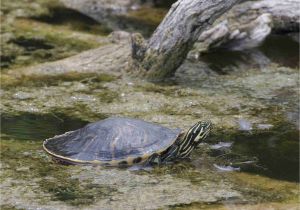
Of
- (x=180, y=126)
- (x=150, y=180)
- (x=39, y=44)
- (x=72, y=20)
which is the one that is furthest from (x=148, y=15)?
(x=150, y=180)

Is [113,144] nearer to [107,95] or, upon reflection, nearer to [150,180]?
[150,180]

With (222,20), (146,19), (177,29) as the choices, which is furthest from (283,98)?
(146,19)

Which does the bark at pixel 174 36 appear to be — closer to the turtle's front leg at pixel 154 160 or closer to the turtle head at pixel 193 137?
the turtle head at pixel 193 137

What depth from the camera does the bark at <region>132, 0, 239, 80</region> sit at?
5.90 m

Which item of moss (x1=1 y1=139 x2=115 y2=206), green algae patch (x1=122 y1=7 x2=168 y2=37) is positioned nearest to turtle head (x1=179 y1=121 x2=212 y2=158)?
moss (x1=1 y1=139 x2=115 y2=206)

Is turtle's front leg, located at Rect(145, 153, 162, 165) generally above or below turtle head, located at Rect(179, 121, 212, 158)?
below

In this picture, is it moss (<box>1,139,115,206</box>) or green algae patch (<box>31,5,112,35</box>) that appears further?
green algae patch (<box>31,5,112,35</box>)

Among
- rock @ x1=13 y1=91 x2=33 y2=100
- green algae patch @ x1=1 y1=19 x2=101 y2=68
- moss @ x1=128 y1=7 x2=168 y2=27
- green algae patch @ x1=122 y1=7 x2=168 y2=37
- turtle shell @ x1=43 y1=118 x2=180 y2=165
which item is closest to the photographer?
turtle shell @ x1=43 y1=118 x2=180 y2=165

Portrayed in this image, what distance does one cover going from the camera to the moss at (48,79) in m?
5.92

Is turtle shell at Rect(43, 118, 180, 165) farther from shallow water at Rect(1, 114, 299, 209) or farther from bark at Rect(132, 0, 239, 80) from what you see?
bark at Rect(132, 0, 239, 80)

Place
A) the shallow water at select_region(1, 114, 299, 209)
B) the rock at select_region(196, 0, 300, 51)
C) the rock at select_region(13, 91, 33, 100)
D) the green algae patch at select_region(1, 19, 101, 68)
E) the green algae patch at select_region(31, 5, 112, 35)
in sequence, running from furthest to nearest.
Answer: the green algae patch at select_region(31, 5, 112, 35)
the rock at select_region(196, 0, 300, 51)
the green algae patch at select_region(1, 19, 101, 68)
the rock at select_region(13, 91, 33, 100)
the shallow water at select_region(1, 114, 299, 209)

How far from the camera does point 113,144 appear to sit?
4070mm

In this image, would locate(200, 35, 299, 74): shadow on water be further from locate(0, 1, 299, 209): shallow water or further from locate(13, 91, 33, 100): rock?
locate(13, 91, 33, 100): rock

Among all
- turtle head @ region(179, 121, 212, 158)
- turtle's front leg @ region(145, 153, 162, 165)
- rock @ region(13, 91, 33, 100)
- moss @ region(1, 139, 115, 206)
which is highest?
turtle head @ region(179, 121, 212, 158)
